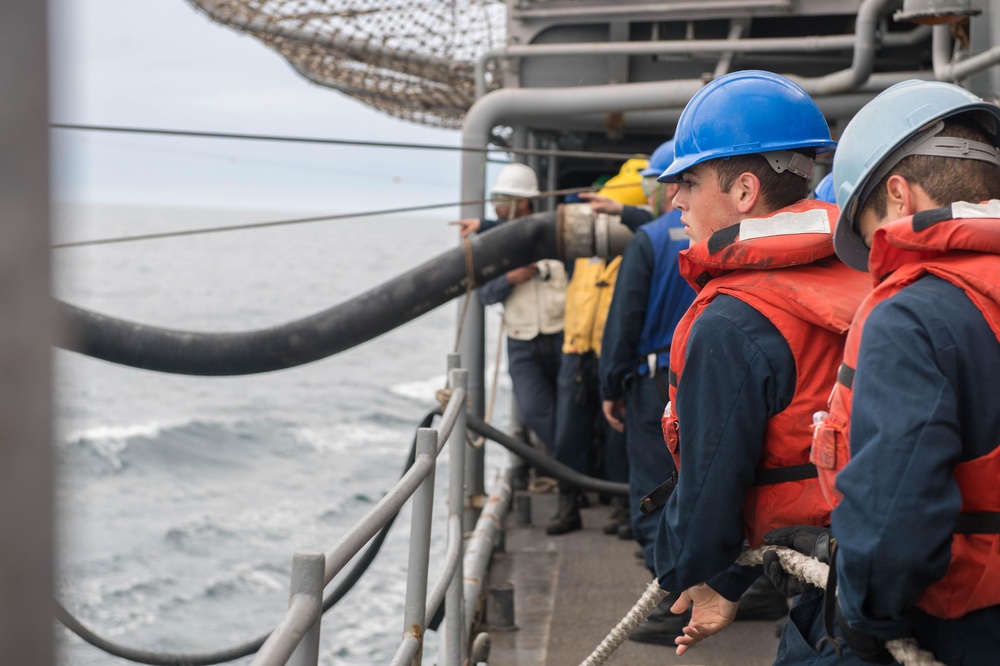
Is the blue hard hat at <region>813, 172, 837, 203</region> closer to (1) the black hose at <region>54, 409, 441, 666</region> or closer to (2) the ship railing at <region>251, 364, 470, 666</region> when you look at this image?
(2) the ship railing at <region>251, 364, 470, 666</region>

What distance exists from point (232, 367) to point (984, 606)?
12.4 ft

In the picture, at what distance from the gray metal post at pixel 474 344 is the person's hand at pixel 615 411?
125cm

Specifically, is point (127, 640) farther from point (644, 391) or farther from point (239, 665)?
point (644, 391)

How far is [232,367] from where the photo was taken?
4.83m

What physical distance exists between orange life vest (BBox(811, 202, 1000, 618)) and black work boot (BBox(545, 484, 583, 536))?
4.72m

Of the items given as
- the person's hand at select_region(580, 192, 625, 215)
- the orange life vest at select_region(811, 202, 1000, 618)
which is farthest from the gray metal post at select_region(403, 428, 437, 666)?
the person's hand at select_region(580, 192, 625, 215)

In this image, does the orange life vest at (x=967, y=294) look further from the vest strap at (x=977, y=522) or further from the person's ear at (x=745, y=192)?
the person's ear at (x=745, y=192)

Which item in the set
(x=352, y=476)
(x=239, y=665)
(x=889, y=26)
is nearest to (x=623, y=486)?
(x=889, y=26)

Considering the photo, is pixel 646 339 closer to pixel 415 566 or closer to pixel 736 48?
pixel 415 566

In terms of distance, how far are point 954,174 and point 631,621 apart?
1405 mm

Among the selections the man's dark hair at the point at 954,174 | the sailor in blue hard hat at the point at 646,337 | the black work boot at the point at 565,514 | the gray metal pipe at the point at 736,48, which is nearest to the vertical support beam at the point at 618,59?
the gray metal pipe at the point at 736,48

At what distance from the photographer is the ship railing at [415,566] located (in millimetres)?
1562

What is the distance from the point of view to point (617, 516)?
20.7ft

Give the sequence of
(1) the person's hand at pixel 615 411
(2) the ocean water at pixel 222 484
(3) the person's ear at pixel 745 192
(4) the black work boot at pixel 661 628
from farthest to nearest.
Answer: (2) the ocean water at pixel 222 484, (1) the person's hand at pixel 615 411, (4) the black work boot at pixel 661 628, (3) the person's ear at pixel 745 192
